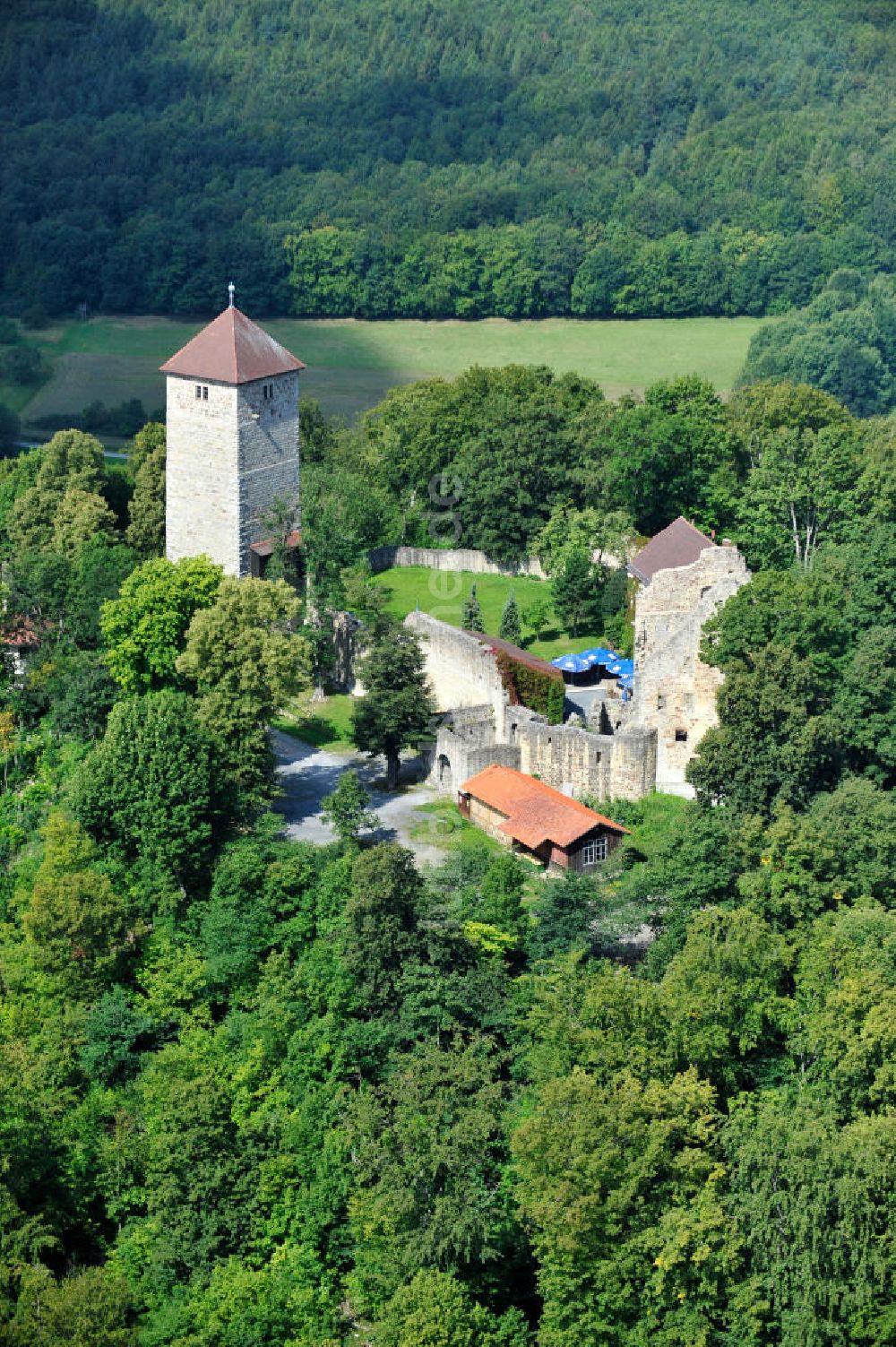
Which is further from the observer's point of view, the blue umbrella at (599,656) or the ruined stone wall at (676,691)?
the blue umbrella at (599,656)

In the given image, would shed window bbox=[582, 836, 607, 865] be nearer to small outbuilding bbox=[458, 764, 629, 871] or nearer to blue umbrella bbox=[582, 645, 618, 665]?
small outbuilding bbox=[458, 764, 629, 871]

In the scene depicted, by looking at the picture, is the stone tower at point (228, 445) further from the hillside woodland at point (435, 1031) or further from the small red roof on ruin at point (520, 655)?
the small red roof on ruin at point (520, 655)

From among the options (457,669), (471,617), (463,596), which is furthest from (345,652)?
(463,596)

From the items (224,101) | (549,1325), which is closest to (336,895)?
(549,1325)

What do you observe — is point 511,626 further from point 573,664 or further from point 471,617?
point 573,664

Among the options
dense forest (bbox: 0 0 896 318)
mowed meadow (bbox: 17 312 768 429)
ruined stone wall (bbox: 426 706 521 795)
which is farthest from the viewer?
dense forest (bbox: 0 0 896 318)

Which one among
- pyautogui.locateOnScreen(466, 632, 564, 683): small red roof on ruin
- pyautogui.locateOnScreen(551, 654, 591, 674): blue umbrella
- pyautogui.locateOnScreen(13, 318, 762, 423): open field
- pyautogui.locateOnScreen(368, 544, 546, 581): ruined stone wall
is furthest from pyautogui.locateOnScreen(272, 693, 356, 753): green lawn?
pyautogui.locateOnScreen(13, 318, 762, 423): open field

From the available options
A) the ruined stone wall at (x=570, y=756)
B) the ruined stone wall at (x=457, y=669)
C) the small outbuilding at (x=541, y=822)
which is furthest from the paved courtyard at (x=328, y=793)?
the ruined stone wall at (x=570, y=756)
